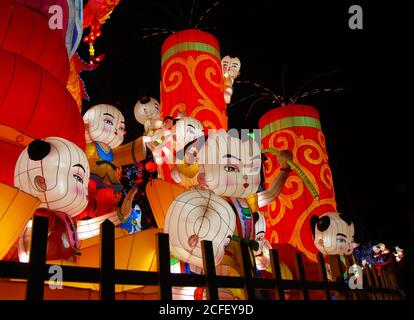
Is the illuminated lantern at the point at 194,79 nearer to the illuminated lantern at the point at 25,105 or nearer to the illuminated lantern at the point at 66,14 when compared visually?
the illuminated lantern at the point at 66,14

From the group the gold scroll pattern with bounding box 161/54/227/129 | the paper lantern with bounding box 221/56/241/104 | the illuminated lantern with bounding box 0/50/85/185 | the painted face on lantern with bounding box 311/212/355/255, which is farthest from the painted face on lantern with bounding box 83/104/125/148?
the paper lantern with bounding box 221/56/241/104

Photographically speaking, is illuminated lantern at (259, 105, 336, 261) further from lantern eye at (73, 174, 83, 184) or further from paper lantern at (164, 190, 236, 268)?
lantern eye at (73, 174, 83, 184)

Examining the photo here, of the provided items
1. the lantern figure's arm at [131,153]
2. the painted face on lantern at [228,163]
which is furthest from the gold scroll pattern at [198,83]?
the painted face on lantern at [228,163]

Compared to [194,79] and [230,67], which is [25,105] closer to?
[194,79]

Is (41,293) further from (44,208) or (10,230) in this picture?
(44,208)

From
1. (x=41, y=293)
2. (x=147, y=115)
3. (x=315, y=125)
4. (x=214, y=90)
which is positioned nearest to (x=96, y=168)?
(x=147, y=115)

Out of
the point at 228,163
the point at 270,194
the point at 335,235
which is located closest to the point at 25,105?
the point at 228,163

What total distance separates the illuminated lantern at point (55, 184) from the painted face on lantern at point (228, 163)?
1040 millimetres

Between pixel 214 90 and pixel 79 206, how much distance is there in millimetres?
4642

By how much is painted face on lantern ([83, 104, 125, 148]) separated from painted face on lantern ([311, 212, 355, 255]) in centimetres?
Result: 278

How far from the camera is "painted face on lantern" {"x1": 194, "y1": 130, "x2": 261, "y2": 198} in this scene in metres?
3.65

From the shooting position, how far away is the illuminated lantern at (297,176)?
802 cm

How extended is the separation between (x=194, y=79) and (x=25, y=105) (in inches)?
159

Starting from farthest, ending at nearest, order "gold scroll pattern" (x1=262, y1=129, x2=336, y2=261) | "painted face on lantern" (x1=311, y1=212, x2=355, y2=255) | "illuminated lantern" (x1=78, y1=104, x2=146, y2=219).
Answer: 1. "gold scroll pattern" (x1=262, y1=129, x2=336, y2=261)
2. "painted face on lantern" (x1=311, y1=212, x2=355, y2=255)
3. "illuminated lantern" (x1=78, y1=104, x2=146, y2=219)
